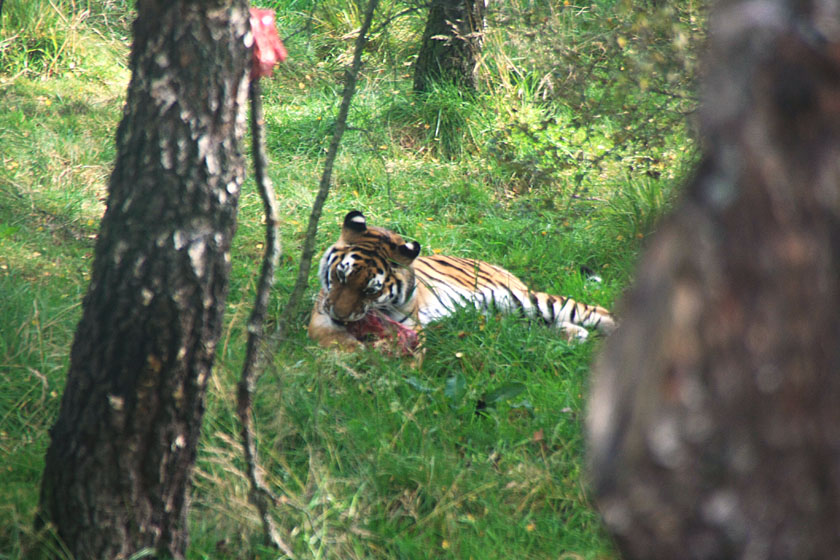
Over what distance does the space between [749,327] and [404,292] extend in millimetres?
4055

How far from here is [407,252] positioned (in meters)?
4.76

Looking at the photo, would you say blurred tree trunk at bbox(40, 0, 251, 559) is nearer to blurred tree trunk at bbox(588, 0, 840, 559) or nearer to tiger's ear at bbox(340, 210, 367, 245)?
blurred tree trunk at bbox(588, 0, 840, 559)

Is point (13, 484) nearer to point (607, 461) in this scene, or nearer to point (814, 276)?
point (607, 461)

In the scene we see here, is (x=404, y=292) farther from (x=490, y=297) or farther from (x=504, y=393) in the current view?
(x=504, y=393)

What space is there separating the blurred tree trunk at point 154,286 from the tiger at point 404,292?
1963 millimetres

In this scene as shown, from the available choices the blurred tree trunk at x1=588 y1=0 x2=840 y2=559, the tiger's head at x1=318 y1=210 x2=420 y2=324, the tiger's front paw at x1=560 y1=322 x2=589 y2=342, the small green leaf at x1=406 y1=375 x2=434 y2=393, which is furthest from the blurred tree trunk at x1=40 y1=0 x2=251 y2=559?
the tiger's front paw at x1=560 y1=322 x2=589 y2=342

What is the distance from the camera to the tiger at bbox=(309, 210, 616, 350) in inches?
178

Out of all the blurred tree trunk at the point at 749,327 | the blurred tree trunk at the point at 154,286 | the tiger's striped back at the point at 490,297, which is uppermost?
the blurred tree trunk at the point at 749,327

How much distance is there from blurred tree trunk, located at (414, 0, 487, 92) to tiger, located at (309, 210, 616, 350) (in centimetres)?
348

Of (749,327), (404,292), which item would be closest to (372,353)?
(404,292)

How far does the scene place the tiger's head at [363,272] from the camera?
453cm

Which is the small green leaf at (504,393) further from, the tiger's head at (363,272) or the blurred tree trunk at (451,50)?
the blurred tree trunk at (451,50)

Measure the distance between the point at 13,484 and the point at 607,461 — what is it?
234 centimetres

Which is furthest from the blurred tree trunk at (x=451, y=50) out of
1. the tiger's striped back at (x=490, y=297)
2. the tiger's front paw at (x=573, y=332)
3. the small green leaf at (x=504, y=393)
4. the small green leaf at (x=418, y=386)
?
the small green leaf at (x=504, y=393)
